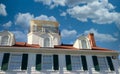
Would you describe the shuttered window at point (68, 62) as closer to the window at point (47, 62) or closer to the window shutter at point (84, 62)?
the window shutter at point (84, 62)

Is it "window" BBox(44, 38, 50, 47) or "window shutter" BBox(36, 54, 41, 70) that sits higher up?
"window" BBox(44, 38, 50, 47)

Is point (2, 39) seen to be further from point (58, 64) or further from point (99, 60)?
point (99, 60)

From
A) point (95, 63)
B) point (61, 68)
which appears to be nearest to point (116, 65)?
point (95, 63)

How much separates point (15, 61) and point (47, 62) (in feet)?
12.6

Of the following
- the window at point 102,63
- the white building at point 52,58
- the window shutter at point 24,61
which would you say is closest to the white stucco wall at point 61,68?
the white building at point 52,58

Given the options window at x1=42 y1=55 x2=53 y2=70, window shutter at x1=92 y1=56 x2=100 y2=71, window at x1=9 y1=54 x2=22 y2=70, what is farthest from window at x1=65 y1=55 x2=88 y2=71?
window at x1=9 y1=54 x2=22 y2=70

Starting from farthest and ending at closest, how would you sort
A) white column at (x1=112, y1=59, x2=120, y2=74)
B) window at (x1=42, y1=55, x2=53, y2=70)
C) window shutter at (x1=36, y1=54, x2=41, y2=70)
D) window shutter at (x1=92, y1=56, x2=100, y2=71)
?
white column at (x1=112, y1=59, x2=120, y2=74)
window shutter at (x1=92, y1=56, x2=100, y2=71)
window at (x1=42, y1=55, x2=53, y2=70)
window shutter at (x1=36, y1=54, x2=41, y2=70)

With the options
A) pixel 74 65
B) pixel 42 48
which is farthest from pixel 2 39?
pixel 74 65

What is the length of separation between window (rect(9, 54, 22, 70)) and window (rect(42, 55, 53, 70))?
9.30 feet

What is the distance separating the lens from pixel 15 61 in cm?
2216

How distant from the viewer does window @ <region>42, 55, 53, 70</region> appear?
22.5 meters

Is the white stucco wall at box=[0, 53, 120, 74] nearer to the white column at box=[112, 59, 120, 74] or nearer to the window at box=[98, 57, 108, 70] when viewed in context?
the white column at box=[112, 59, 120, 74]

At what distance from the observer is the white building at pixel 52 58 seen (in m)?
21.9

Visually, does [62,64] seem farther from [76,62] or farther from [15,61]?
[15,61]
